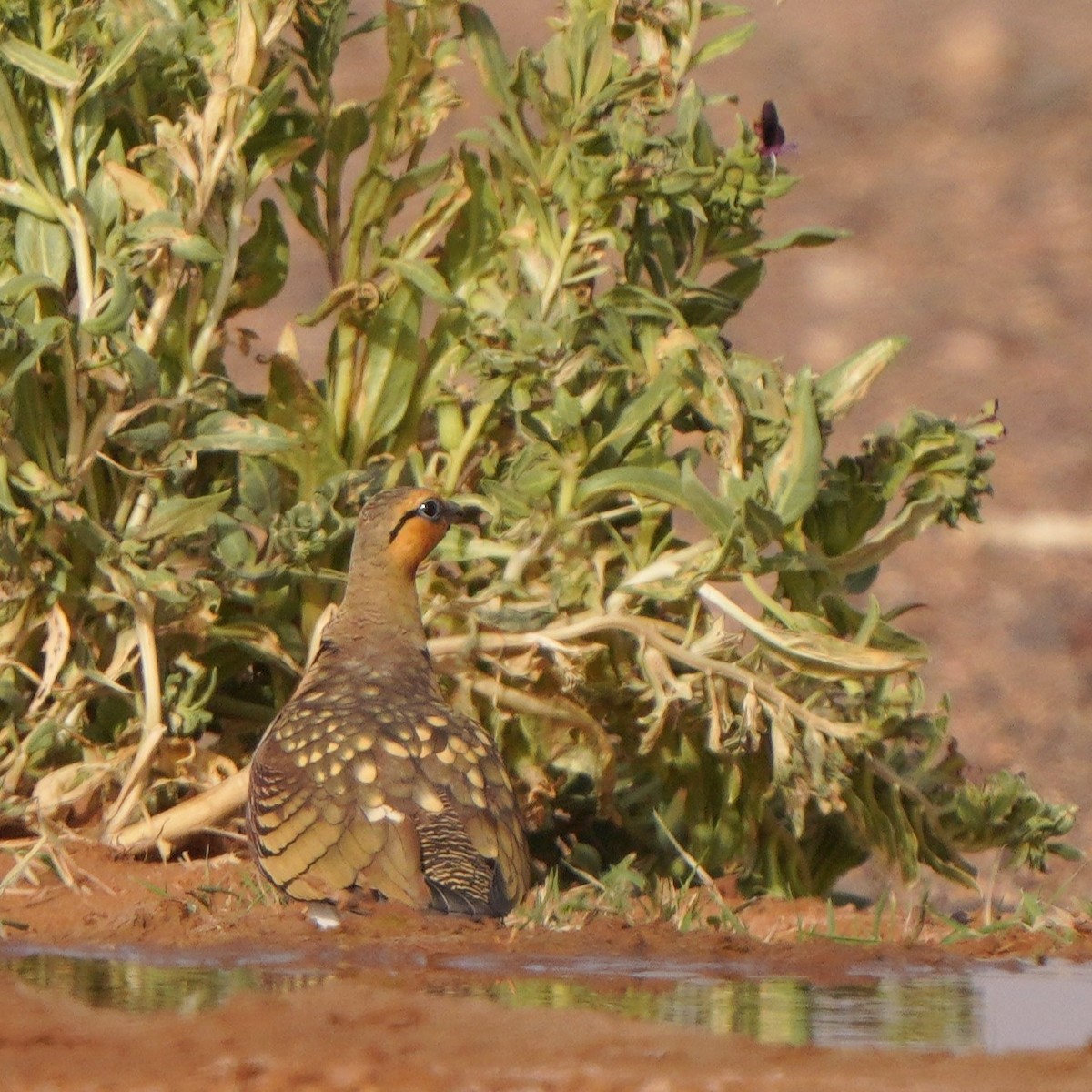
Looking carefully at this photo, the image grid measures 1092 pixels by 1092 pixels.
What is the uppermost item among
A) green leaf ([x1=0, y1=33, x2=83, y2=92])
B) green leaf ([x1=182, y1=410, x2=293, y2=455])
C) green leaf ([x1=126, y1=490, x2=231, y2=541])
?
green leaf ([x1=0, y1=33, x2=83, y2=92])

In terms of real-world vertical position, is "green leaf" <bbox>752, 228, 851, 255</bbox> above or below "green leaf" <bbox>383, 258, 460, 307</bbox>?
above

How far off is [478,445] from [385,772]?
45.2 inches

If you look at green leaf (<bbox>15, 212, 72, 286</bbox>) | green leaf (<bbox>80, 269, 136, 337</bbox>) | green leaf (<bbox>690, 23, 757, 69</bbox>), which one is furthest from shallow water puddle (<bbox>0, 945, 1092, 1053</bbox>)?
green leaf (<bbox>690, 23, 757, 69</bbox>)

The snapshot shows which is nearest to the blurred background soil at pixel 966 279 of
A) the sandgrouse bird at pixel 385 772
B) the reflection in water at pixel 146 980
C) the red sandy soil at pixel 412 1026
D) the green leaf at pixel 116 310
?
the sandgrouse bird at pixel 385 772

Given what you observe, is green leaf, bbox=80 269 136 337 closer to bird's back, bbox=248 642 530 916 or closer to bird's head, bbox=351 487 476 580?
bird's head, bbox=351 487 476 580

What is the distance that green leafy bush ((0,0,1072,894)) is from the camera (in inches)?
219

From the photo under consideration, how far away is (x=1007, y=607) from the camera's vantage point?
42.1 ft

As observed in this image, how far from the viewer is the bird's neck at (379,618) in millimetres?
5809

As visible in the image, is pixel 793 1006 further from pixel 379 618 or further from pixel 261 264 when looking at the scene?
pixel 261 264

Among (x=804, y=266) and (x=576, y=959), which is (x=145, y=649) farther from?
(x=804, y=266)

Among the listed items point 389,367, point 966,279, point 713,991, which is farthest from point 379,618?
point 966,279

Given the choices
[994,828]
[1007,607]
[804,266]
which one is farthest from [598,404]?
[804,266]

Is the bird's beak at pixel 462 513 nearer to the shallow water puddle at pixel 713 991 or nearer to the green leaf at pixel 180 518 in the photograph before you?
the green leaf at pixel 180 518

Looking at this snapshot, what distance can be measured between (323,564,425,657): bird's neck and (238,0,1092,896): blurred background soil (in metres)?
4.18
